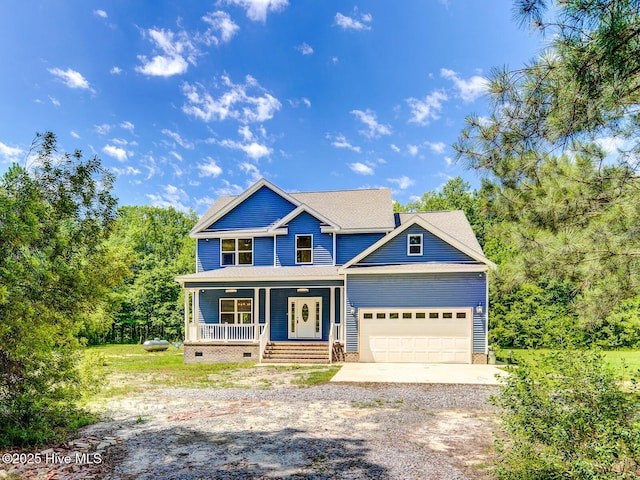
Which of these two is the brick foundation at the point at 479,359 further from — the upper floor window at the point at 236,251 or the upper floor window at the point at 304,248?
the upper floor window at the point at 236,251

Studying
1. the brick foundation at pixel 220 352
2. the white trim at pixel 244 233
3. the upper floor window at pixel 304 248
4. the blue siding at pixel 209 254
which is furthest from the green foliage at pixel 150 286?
the upper floor window at pixel 304 248

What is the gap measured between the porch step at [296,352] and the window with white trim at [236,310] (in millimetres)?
2326

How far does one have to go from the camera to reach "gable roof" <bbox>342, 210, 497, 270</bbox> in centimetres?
1471

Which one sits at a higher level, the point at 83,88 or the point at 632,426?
the point at 83,88

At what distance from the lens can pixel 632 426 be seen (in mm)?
3701

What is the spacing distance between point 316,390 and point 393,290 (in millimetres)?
6169

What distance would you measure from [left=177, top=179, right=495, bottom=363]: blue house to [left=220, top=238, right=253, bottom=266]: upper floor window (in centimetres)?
5

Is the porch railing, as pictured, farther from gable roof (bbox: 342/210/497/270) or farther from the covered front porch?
gable roof (bbox: 342/210/497/270)

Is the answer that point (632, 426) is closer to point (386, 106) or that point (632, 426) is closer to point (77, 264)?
point (77, 264)

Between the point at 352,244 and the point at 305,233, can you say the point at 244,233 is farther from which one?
the point at 352,244

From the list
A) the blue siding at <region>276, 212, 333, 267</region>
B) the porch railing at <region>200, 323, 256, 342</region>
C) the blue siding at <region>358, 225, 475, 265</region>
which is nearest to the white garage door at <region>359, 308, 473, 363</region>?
the blue siding at <region>358, 225, 475, 265</region>

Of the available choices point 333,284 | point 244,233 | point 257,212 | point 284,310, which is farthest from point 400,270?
point 244,233

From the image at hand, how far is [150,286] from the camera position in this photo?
92.6 ft

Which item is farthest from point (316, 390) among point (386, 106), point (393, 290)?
point (386, 106)
